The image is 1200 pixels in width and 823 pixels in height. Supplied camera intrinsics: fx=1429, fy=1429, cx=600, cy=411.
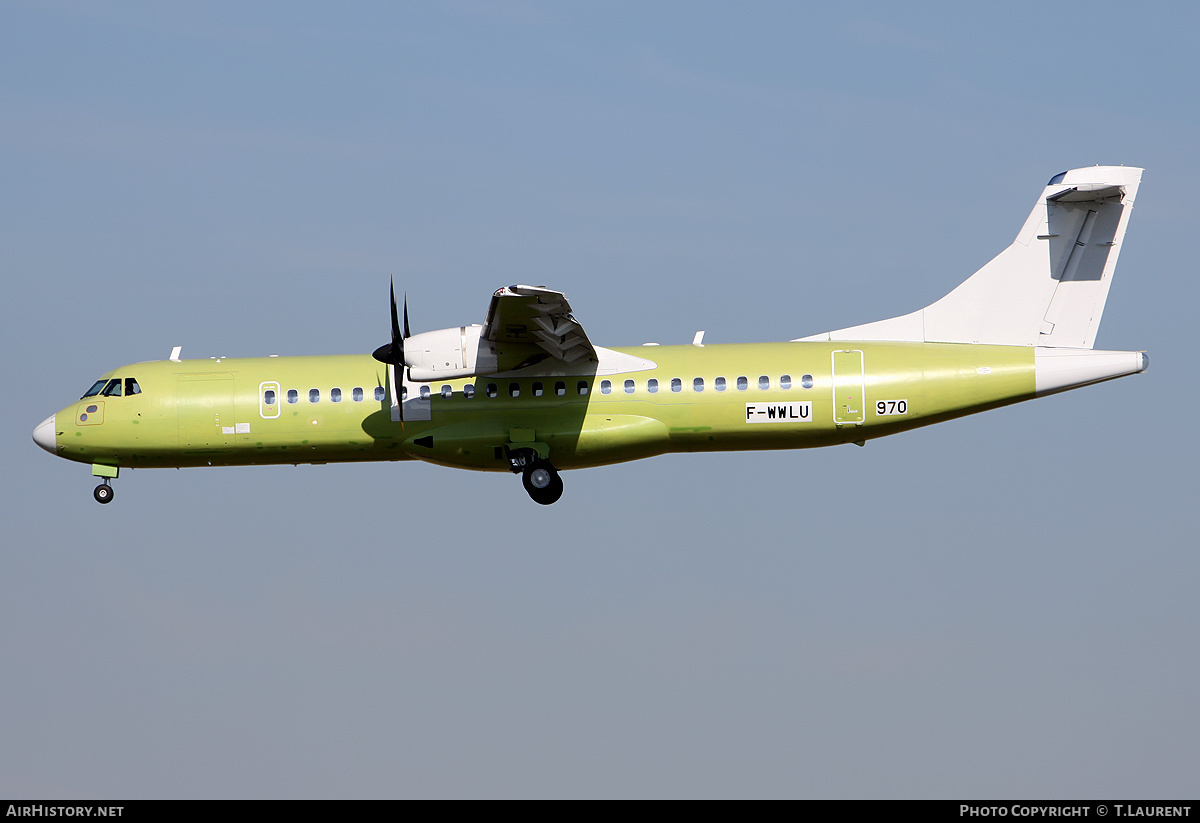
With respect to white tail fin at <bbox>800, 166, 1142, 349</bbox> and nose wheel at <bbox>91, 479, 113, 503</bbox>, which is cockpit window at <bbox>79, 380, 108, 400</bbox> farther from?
white tail fin at <bbox>800, 166, 1142, 349</bbox>

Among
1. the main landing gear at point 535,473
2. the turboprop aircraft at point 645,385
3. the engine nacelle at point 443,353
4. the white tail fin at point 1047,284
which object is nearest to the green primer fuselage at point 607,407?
the turboprop aircraft at point 645,385

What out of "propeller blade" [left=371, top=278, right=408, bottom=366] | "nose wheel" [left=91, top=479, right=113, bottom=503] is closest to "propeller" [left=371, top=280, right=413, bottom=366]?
"propeller blade" [left=371, top=278, right=408, bottom=366]

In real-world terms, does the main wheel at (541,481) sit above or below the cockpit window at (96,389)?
below

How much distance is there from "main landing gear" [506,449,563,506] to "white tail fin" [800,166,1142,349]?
569 cm

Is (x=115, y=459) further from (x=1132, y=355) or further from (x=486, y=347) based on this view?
(x=1132, y=355)

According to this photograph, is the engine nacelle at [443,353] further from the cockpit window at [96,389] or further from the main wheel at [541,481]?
the cockpit window at [96,389]

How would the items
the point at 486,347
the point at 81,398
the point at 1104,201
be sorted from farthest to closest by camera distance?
the point at 81,398
the point at 1104,201
the point at 486,347

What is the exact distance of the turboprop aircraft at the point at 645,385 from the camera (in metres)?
26.1

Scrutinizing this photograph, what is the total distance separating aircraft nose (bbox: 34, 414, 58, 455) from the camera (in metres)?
28.3

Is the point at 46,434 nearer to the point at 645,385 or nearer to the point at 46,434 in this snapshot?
the point at 46,434

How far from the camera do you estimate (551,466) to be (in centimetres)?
2655

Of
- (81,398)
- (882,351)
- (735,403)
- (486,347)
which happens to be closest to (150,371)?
(81,398)

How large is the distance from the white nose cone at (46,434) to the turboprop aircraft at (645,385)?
52cm
